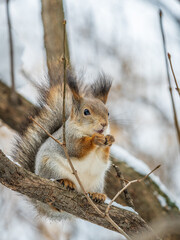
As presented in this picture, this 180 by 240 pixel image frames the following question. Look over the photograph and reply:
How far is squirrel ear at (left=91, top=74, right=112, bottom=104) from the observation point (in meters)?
2.26

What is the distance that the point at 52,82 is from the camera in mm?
2354

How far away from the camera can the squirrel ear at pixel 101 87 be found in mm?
2256

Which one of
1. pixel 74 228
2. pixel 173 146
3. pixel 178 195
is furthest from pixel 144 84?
pixel 74 228

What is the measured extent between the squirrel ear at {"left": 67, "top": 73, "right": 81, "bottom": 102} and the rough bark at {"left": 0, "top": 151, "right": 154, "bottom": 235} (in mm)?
621

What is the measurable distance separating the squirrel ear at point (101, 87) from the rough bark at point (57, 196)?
0.76 metres

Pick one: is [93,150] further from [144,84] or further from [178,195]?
[144,84]

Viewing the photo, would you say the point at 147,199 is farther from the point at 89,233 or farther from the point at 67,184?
the point at 89,233

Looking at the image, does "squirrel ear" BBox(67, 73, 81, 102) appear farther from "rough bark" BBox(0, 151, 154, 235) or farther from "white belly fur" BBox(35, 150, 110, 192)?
"rough bark" BBox(0, 151, 154, 235)

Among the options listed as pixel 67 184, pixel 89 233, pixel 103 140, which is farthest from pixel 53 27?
pixel 89 233

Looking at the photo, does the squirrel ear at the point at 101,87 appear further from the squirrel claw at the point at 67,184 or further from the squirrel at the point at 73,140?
the squirrel claw at the point at 67,184

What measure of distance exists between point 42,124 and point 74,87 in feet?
1.08

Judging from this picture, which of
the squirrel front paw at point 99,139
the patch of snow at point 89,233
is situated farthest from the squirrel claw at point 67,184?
the patch of snow at point 89,233

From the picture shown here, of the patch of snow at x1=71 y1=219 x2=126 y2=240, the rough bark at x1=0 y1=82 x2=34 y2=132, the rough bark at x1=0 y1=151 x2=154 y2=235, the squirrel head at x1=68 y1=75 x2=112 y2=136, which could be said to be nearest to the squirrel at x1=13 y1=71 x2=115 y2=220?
the squirrel head at x1=68 y1=75 x2=112 y2=136

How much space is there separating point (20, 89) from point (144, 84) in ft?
7.43
